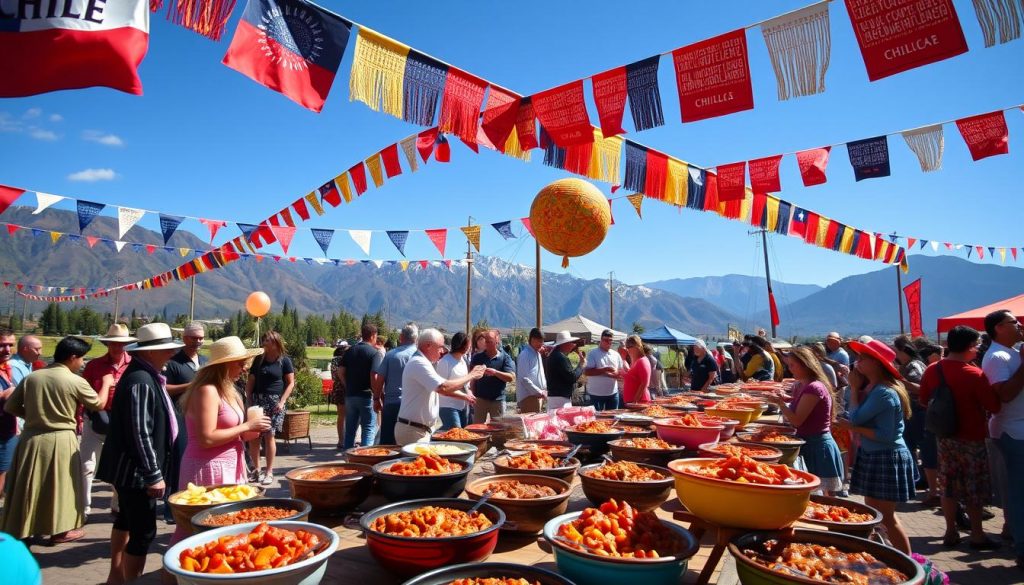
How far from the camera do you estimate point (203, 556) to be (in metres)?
1.67

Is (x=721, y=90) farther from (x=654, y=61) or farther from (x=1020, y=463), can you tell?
(x=1020, y=463)

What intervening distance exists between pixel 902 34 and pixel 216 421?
5273 mm

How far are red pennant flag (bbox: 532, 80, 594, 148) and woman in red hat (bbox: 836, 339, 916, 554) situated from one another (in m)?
3.19

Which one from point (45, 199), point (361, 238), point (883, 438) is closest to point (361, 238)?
point (361, 238)

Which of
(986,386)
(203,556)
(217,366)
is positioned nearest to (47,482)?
(217,366)

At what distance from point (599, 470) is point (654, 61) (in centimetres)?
406

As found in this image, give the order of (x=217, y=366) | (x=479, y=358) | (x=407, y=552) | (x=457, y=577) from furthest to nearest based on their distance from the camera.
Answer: (x=479, y=358), (x=217, y=366), (x=407, y=552), (x=457, y=577)

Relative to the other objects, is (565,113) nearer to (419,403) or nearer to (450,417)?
(419,403)

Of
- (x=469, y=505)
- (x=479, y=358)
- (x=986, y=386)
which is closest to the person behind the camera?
(x=469, y=505)

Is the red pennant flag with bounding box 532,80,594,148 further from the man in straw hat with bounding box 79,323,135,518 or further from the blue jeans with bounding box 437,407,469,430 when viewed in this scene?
the man in straw hat with bounding box 79,323,135,518

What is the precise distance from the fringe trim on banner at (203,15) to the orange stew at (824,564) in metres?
4.09

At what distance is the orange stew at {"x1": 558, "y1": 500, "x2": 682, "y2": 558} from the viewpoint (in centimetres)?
171

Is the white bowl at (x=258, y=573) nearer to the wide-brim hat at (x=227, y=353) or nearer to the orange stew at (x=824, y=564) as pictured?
the orange stew at (x=824, y=564)

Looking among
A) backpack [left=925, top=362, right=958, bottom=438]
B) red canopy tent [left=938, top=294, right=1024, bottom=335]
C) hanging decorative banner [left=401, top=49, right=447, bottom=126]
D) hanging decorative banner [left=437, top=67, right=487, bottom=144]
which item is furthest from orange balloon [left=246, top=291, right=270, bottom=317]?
red canopy tent [left=938, top=294, right=1024, bottom=335]
